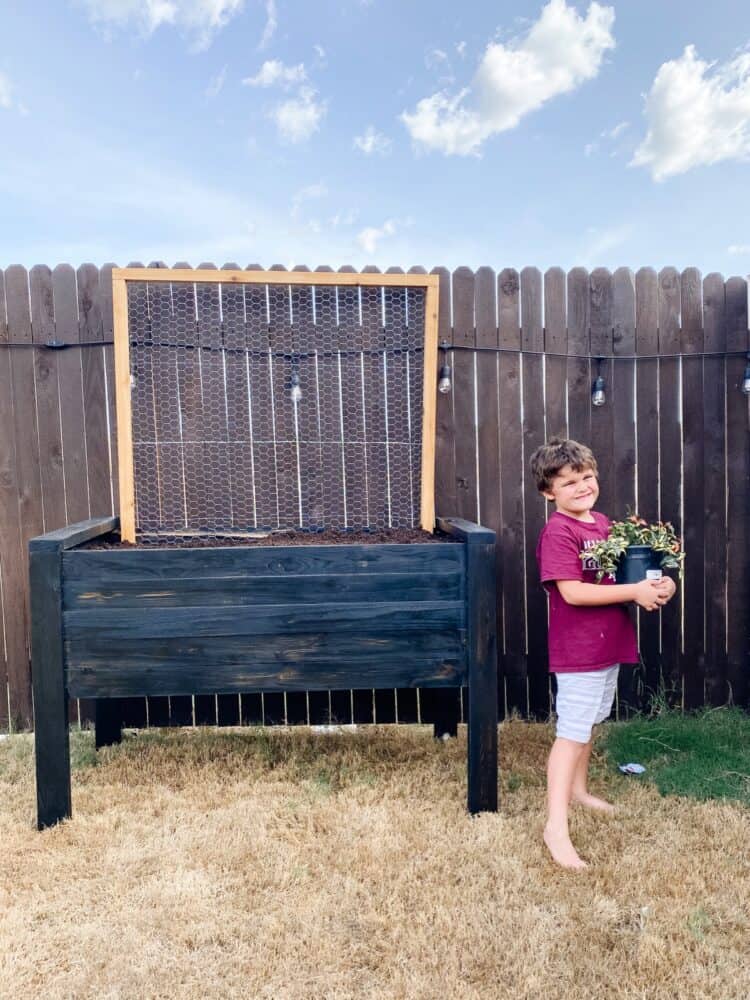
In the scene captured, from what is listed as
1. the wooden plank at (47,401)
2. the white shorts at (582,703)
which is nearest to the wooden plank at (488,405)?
the white shorts at (582,703)

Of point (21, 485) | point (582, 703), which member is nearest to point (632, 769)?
point (582, 703)

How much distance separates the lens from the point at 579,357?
10.1ft

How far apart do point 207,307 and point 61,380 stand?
797 millimetres

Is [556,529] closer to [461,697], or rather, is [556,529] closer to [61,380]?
[461,697]

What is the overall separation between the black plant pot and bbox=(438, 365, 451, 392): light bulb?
128 cm

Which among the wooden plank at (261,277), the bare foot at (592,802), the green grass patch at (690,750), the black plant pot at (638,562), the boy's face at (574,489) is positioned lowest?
the green grass patch at (690,750)

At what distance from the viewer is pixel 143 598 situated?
2137 mm

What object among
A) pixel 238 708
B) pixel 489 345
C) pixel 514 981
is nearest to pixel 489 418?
pixel 489 345

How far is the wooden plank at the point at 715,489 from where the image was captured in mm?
3104

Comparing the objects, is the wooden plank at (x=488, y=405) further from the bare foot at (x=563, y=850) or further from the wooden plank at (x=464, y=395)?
the bare foot at (x=563, y=850)

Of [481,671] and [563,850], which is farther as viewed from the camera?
[481,671]

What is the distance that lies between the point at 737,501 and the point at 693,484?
227 millimetres

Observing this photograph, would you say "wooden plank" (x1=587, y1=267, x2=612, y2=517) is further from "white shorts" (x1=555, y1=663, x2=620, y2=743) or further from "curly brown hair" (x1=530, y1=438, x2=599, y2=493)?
"white shorts" (x1=555, y1=663, x2=620, y2=743)

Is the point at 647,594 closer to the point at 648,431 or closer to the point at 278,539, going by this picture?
the point at 278,539
